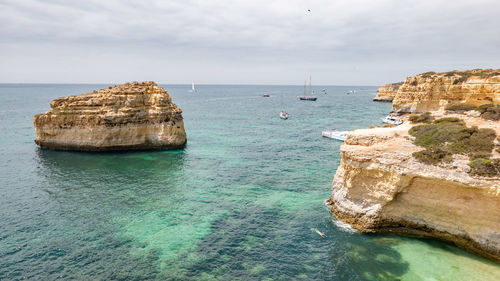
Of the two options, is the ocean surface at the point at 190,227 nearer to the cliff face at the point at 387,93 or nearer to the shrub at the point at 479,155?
the shrub at the point at 479,155

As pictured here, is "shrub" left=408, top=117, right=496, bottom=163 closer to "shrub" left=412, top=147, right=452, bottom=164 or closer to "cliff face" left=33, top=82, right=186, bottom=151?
"shrub" left=412, top=147, right=452, bottom=164

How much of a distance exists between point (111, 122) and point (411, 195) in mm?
45320

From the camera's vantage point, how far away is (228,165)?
43688mm

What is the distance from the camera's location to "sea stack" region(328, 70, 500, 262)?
2039 cm

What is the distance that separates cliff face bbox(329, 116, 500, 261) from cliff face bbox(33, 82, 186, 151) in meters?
34.9

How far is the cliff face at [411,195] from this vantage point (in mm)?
20312

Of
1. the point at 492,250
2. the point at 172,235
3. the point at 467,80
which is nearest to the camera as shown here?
the point at 492,250

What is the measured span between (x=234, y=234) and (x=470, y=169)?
1872cm

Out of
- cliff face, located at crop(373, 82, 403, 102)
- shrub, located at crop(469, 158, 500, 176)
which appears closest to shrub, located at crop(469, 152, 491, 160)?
shrub, located at crop(469, 158, 500, 176)

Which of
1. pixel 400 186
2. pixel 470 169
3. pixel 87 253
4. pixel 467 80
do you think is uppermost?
pixel 467 80

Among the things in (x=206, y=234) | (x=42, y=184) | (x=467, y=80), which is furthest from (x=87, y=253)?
(x=467, y=80)

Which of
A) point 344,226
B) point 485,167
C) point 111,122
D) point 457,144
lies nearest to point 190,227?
point 344,226

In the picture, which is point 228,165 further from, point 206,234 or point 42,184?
point 42,184

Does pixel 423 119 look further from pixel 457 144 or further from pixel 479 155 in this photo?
pixel 479 155
